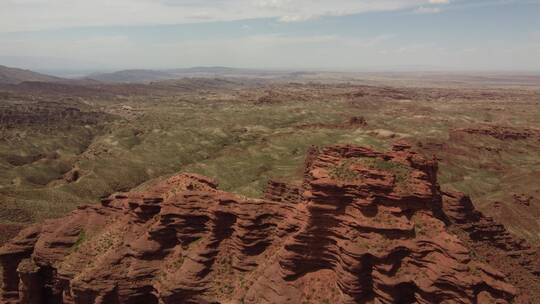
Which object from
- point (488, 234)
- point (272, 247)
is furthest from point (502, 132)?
point (272, 247)

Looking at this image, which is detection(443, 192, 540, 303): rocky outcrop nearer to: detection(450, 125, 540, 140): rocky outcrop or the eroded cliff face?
the eroded cliff face

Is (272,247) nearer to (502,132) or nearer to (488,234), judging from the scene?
(488,234)

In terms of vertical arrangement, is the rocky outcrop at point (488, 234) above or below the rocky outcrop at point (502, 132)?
above

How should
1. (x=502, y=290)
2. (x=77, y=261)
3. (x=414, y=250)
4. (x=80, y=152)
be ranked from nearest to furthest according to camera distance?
(x=502, y=290) → (x=414, y=250) → (x=77, y=261) → (x=80, y=152)

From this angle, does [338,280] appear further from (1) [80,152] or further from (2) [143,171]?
(1) [80,152]

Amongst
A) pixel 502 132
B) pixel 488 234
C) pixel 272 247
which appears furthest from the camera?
pixel 502 132

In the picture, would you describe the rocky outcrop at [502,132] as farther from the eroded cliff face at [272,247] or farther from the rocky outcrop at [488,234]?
the eroded cliff face at [272,247]

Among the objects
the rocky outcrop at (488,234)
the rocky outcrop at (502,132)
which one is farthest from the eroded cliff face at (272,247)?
the rocky outcrop at (502,132)

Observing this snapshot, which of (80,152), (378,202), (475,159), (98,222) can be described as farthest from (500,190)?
(80,152)
